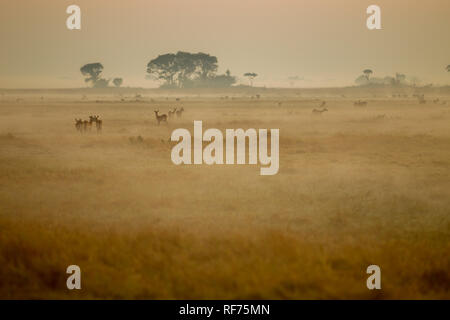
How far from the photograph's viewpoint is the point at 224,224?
8602 mm

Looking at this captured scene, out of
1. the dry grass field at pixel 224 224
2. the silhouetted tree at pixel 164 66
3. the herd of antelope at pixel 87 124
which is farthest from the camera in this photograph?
the silhouetted tree at pixel 164 66

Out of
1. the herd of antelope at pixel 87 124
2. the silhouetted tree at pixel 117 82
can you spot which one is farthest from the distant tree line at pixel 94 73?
the herd of antelope at pixel 87 124

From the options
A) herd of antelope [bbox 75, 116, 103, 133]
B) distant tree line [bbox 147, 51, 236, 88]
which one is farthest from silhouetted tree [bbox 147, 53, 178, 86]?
herd of antelope [bbox 75, 116, 103, 133]

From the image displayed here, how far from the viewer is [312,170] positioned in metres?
13.9

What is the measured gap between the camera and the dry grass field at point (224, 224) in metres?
6.00

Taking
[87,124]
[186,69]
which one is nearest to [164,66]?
[186,69]

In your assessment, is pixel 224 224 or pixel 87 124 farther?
pixel 87 124

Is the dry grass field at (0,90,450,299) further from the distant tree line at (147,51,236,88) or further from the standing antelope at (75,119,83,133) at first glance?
the distant tree line at (147,51,236,88)

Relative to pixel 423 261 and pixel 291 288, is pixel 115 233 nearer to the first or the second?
pixel 291 288

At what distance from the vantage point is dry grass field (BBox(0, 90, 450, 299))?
5996 millimetres

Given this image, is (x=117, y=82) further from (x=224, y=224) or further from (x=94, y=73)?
(x=224, y=224)

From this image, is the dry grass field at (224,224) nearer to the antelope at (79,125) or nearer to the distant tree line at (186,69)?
the antelope at (79,125)
